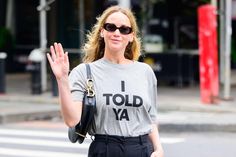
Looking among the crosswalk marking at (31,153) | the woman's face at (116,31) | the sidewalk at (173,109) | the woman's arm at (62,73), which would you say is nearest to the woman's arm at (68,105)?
the woman's arm at (62,73)

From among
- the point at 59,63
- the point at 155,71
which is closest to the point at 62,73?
the point at 59,63

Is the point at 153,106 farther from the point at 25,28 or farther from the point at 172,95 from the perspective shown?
the point at 25,28

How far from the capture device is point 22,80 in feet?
62.8

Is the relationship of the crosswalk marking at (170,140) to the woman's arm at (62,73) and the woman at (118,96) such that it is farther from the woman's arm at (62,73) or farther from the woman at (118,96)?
the woman's arm at (62,73)

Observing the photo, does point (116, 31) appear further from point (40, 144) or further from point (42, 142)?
point (42, 142)

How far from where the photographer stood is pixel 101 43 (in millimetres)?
3887

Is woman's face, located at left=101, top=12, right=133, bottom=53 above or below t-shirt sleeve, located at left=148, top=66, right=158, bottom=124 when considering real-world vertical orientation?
above

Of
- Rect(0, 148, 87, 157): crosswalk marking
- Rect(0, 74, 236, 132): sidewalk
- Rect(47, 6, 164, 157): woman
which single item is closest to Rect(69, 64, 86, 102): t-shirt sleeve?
Rect(47, 6, 164, 157): woman

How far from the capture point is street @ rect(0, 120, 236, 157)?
8.94m

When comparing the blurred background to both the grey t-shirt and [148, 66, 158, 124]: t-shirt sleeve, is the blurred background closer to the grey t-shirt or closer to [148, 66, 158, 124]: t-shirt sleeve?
[148, 66, 158, 124]: t-shirt sleeve

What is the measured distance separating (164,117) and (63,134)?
7.05ft

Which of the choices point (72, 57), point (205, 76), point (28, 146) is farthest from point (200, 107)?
point (72, 57)

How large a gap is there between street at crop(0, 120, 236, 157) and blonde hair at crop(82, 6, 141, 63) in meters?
4.95

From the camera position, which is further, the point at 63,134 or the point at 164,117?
the point at 164,117
